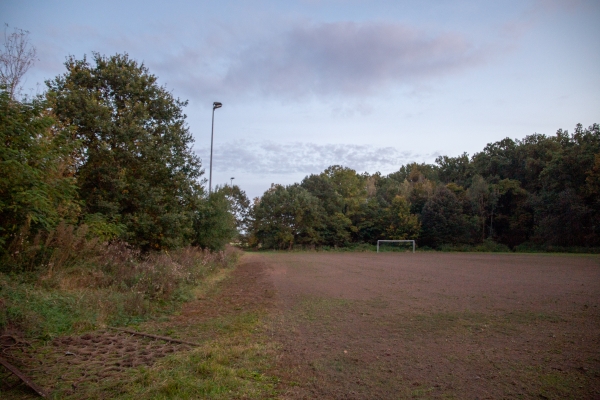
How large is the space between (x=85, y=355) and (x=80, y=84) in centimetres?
1273

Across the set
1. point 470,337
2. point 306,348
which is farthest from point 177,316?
point 470,337

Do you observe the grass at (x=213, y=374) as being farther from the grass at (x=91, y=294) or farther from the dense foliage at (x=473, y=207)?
the dense foliage at (x=473, y=207)

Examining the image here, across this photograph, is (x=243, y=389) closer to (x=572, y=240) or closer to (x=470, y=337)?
(x=470, y=337)

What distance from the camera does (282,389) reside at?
13.6 ft

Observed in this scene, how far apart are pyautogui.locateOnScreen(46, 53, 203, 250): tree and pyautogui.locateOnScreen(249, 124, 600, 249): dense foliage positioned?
36.8 m

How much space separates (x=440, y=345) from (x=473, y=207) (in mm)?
49804

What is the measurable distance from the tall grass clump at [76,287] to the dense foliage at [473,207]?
4223 centimetres

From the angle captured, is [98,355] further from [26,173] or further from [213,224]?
[213,224]

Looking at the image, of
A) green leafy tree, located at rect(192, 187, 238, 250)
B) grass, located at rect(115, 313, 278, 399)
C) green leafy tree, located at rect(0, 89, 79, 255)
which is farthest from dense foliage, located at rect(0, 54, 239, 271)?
grass, located at rect(115, 313, 278, 399)

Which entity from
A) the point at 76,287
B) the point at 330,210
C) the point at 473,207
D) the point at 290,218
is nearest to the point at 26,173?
the point at 76,287

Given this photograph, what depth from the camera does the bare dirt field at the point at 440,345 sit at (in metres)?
4.20

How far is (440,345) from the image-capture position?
5836 mm

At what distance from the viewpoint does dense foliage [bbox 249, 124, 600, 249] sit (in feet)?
133

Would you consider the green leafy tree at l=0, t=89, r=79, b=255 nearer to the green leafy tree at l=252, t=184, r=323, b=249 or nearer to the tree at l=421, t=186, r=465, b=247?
the green leafy tree at l=252, t=184, r=323, b=249
